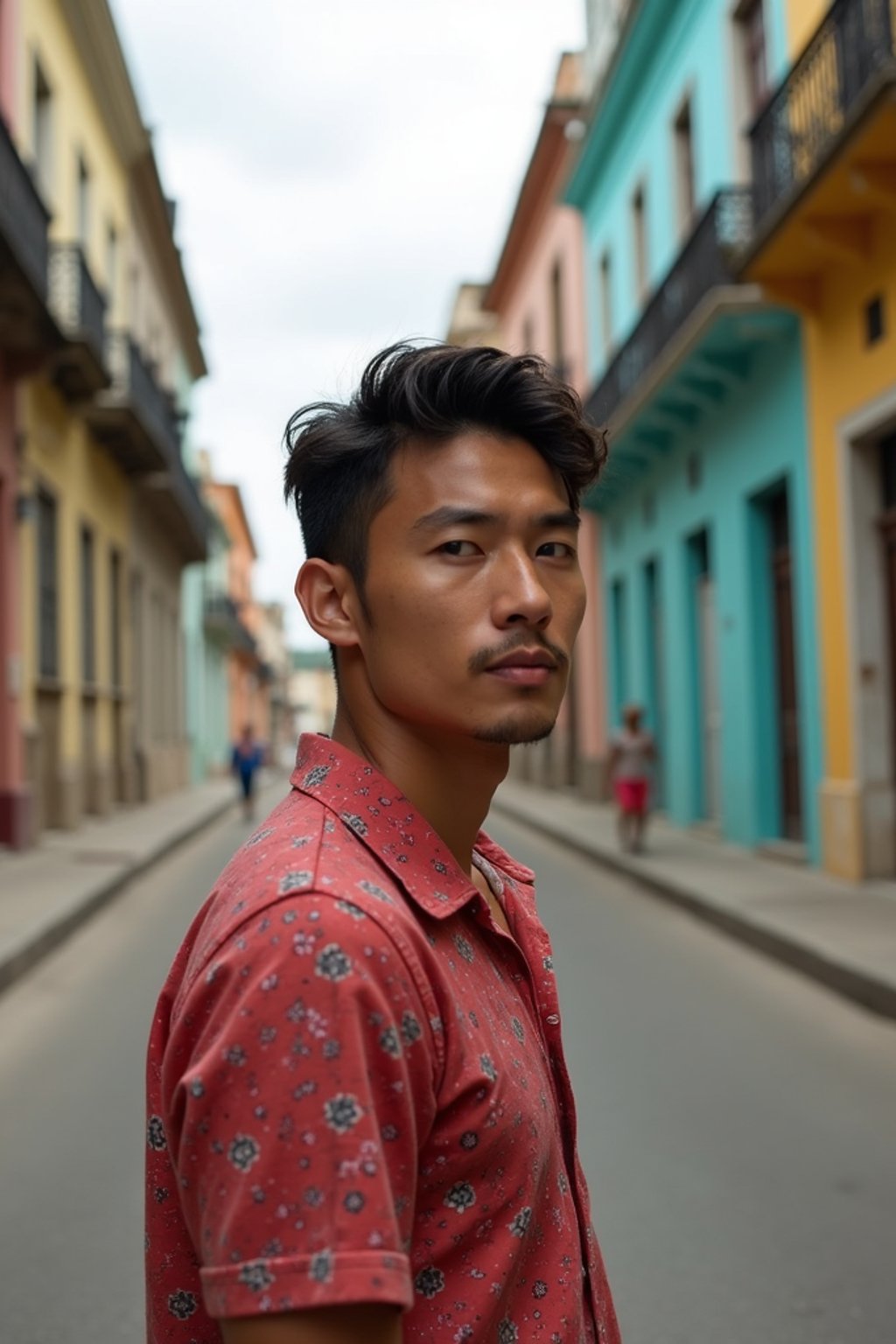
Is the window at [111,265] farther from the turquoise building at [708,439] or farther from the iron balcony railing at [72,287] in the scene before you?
the turquoise building at [708,439]

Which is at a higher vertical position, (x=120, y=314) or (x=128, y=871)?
(x=120, y=314)

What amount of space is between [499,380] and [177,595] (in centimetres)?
3026

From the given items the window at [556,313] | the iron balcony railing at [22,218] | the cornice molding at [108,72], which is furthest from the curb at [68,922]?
the window at [556,313]

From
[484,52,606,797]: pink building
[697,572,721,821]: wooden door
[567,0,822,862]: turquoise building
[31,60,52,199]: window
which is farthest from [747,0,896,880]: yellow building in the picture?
[484,52,606,797]: pink building

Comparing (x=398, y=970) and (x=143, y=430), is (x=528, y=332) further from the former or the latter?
(x=398, y=970)

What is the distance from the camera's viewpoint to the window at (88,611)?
19.2 meters

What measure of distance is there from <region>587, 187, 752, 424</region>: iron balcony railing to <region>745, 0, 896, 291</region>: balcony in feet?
2.27

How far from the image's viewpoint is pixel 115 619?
71.8 feet

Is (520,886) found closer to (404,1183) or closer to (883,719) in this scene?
(404,1183)

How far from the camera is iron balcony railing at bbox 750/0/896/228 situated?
9602mm

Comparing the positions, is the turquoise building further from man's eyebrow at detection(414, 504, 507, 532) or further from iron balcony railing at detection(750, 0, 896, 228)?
man's eyebrow at detection(414, 504, 507, 532)

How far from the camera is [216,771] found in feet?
138

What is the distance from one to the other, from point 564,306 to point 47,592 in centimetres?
1251

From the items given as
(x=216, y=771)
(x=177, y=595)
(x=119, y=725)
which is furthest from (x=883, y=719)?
(x=216, y=771)
